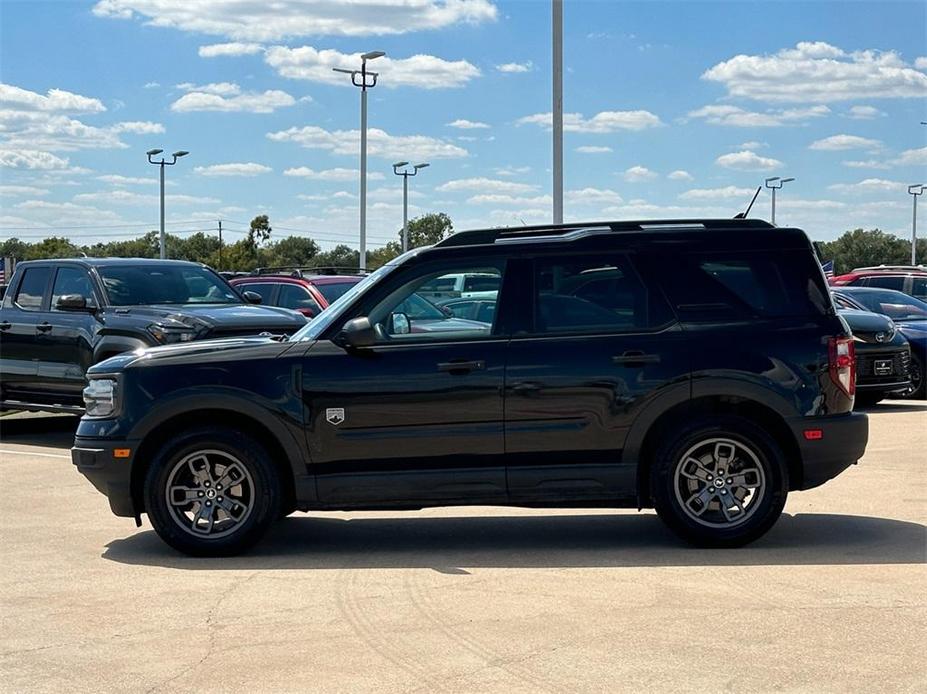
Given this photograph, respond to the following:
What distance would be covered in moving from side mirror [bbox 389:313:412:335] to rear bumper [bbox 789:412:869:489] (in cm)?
237

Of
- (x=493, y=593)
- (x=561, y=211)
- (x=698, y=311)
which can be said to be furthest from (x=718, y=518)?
(x=561, y=211)

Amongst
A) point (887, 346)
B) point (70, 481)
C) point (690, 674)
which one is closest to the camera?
Result: point (690, 674)

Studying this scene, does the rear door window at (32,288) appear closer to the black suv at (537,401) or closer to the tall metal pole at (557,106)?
the black suv at (537,401)

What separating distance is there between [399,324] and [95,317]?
6.80 meters

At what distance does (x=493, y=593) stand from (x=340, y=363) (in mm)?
1798

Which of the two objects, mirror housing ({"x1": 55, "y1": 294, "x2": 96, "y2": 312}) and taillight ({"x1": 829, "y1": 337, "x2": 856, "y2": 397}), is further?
mirror housing ({"x1": 55, "y1": 294, "x2": 96, "y2": 312})

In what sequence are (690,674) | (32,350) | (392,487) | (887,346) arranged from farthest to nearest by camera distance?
(887,346) < (32,350) < (392,487) < (690,674)

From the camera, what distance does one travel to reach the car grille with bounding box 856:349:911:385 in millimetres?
15812

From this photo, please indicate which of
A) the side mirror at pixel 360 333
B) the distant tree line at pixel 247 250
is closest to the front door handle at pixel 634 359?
the side mirror at pixel 360 333

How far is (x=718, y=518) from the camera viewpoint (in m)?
7.91

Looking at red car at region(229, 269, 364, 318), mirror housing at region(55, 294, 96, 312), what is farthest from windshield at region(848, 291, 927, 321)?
mirror housing at region(55, 294, 96, 312)

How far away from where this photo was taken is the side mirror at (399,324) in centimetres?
798

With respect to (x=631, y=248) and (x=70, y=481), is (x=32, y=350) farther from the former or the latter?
(x=631, y=248)

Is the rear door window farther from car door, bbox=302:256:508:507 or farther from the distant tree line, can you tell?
the distant tree line
